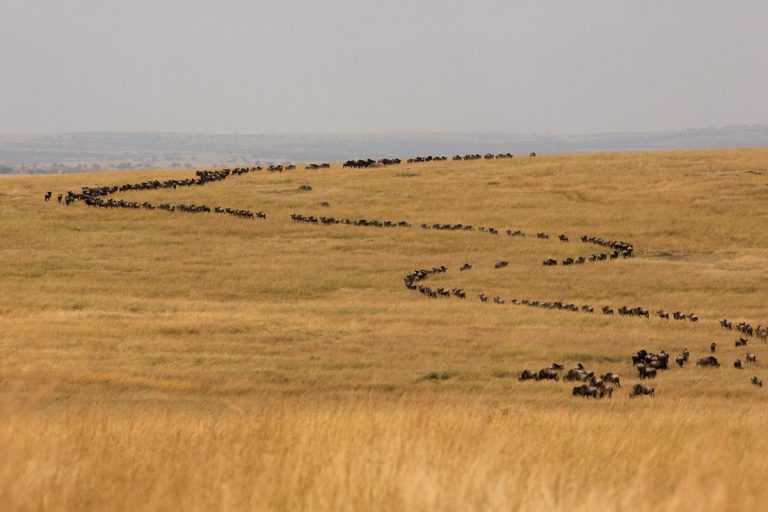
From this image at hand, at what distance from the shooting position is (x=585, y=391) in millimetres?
25781

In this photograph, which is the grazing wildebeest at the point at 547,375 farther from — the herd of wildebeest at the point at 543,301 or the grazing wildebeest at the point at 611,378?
the grazing wildebeest at the point at 611,378

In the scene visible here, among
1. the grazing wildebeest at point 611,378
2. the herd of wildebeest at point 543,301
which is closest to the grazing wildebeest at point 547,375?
the herd of wildebeest at point 543,301

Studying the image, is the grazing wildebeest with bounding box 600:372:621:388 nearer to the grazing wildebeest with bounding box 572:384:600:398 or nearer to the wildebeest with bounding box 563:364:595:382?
the wildebeest with bounding box 563:364:595:382

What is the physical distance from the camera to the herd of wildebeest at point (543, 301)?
1102 inches

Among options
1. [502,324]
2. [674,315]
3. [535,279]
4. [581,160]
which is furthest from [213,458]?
[581,160]

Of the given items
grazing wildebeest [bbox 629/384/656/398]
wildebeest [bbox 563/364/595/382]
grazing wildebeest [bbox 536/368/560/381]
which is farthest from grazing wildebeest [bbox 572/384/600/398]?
grazing wildebeest [bbox 536/368/560/381]

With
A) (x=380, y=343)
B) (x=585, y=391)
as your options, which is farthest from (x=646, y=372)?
(x=380, y=343)

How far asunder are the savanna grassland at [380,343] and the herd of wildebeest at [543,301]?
22.8 inches

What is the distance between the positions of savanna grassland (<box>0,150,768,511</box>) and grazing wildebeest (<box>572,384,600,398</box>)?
50 cm

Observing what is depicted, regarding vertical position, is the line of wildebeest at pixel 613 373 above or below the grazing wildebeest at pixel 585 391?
below

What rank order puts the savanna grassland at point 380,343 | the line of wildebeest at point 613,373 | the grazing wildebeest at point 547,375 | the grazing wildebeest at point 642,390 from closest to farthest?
the savanna grassland at point 380,343
the grazing wildebeest at point 642,390
the line of wildebeest at point 613,373
the grazing wildebeest at point 547,375

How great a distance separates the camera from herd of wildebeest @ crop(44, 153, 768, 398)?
27984 mm

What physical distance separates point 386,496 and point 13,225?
204 ft

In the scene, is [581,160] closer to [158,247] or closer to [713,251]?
[713,251]
